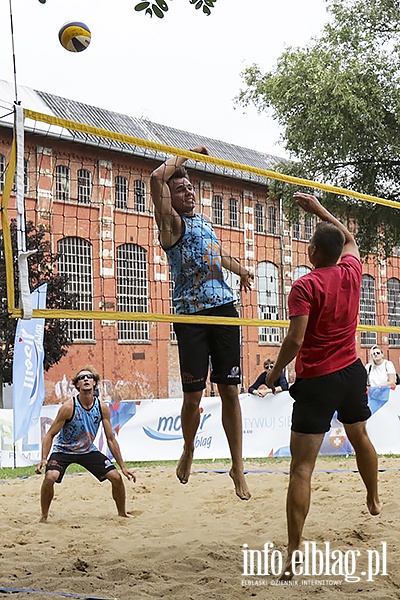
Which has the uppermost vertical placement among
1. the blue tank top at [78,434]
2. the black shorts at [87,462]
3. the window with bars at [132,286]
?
the window with bars at [132,286]

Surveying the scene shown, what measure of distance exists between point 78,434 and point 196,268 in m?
3.14

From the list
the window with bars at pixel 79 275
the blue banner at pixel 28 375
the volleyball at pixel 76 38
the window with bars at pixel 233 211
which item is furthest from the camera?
the window with bars at pixel 233 211

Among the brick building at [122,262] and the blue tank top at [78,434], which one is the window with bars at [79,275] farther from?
the blue tank top at [78,434]

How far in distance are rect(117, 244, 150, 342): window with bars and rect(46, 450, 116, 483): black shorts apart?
17.0m

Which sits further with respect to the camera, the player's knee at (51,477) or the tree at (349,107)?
the tree at (349,107)

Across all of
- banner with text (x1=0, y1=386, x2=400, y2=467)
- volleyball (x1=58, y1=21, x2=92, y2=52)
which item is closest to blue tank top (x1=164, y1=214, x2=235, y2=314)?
volleyball (x1=58, y1=21, x2=92, y2=52)

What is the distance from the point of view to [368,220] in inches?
909

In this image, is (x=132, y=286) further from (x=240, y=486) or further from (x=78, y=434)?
(x=240, y=486)

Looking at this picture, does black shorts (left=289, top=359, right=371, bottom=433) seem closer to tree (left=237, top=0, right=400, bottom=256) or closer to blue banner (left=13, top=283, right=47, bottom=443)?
blue banner (left=13, top=283, right=47, bottom=443)

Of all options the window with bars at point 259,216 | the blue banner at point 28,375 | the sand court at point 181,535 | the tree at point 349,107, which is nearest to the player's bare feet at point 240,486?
the sand court at point 181,535

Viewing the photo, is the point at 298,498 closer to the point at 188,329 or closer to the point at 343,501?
the point at 188,329

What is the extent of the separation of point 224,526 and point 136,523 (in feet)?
3.01

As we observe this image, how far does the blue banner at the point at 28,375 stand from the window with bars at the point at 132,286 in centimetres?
1182

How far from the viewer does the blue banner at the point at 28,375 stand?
11.8 metres
